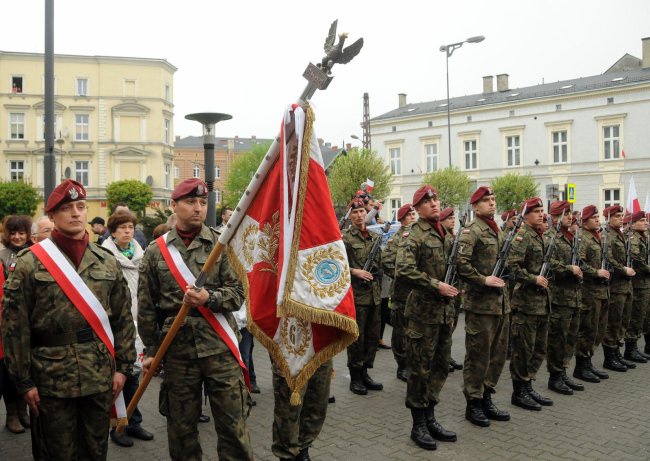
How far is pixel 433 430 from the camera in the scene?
18.2 feet

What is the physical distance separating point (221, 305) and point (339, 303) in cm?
82

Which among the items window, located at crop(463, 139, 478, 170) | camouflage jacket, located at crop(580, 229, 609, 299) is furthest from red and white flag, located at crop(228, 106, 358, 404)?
window, located at crop(463, 139, 478, 170)

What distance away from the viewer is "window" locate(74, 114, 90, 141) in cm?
5619

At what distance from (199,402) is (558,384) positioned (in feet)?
15.9

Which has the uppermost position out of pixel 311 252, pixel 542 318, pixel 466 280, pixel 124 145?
pixel 124 145

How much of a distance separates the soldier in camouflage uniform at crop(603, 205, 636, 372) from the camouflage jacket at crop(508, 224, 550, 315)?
2365 millimetres

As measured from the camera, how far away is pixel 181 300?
13.7 feet

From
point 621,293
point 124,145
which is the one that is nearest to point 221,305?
point 621,293

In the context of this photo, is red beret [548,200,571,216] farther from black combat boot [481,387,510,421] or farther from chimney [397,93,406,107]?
chimney [397,93,406,107]

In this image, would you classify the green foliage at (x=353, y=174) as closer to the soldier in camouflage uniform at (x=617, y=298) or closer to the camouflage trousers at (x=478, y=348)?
the soldier in camouflage uniform at (x=617, y=298)

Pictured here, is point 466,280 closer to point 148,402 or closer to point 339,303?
point 339,303

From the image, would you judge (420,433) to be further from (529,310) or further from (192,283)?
(192,283)

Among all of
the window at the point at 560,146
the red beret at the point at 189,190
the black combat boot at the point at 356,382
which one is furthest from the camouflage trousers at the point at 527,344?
the window at the point at 560,146

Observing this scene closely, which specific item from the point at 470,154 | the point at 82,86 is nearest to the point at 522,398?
the point at 470,154
